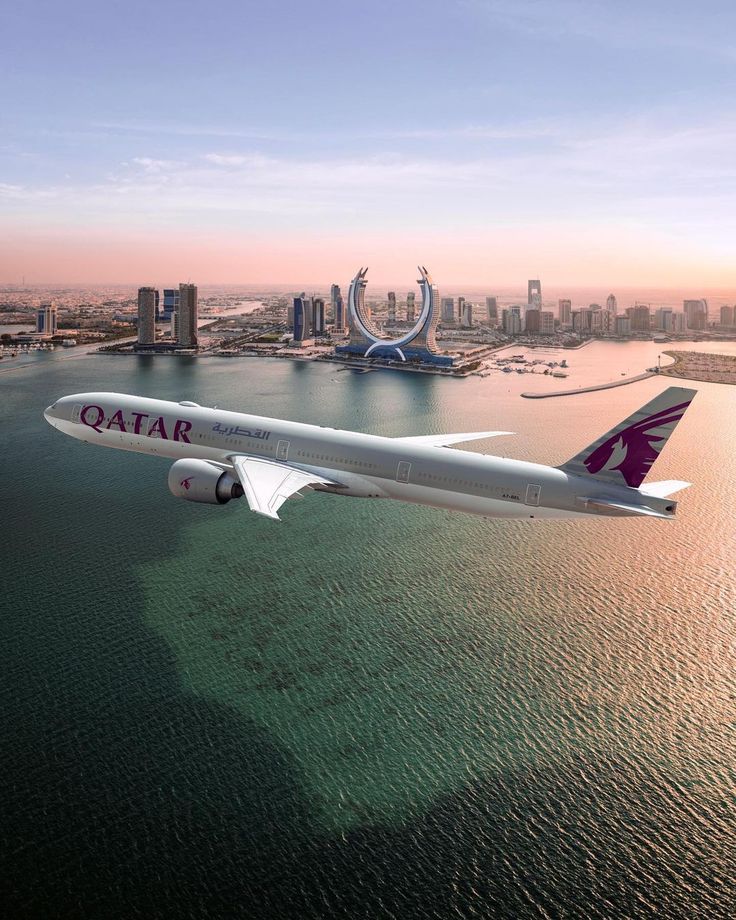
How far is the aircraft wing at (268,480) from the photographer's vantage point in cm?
4028

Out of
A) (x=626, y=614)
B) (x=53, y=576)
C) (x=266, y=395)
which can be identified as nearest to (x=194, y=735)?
(x=53, y=576)

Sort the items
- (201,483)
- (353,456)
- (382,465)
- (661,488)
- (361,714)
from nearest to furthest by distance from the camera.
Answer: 1. (361,714)
2. (661,488)
3. (201,483)
4. (382,465)
5. (353,456)

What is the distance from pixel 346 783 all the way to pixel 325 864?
3.97m

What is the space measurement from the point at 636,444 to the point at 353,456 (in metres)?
20.4

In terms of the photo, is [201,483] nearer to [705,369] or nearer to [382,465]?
[382,465]

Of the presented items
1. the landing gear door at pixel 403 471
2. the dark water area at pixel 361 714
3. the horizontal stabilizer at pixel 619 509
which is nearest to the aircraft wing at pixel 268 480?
the landing gear door at pixel 403 471

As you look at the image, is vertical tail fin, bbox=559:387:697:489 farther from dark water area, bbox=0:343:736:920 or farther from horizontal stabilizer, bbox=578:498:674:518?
dark water area, bbox=0:343:736:920

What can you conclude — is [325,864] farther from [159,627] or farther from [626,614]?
[626,614]

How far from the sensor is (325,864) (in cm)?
2517

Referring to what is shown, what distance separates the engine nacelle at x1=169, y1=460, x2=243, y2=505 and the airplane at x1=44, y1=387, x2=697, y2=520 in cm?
7

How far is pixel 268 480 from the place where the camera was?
1779 inches

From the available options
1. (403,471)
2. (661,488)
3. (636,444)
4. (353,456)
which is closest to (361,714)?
(403,471)

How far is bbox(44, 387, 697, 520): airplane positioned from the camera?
4000cm

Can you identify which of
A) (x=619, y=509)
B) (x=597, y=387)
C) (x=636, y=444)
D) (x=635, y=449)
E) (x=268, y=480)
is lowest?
(x=619, y=509)
